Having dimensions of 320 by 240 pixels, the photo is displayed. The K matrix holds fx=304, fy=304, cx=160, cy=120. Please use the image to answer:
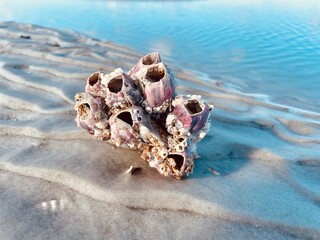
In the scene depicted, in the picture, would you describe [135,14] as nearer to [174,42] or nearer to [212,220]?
[174,42]

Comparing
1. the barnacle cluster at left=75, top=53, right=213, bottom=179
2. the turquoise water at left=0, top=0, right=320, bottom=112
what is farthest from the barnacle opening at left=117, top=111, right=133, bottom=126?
the turquoise water at left=0, top=0, right=320, bottom=112

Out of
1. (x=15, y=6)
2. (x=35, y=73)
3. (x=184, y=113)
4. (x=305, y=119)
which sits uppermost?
(x=184, y=113)

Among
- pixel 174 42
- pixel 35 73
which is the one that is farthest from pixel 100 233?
pixel 174 42

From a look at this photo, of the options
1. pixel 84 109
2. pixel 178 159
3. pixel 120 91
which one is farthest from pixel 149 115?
pixel 84 109

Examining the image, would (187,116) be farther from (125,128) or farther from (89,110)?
(89,110)

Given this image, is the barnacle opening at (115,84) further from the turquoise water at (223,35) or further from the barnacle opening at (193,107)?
the turquoise water at (223,35)
